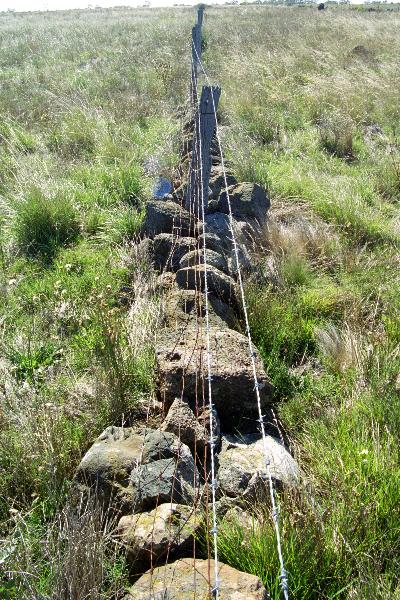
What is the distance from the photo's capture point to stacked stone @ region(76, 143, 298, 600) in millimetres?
2230

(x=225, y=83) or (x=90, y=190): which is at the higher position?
(x=225, y=83)

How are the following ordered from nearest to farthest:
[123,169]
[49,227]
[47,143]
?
[49,227] → [123,169] → [47,143]

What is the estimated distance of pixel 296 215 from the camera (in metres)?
6.38

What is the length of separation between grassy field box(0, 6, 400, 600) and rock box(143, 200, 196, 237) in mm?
342

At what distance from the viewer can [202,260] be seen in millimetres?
4434

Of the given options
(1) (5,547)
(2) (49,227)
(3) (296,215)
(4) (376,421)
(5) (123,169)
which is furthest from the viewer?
(5) (123,169)

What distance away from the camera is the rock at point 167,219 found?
5.23 m

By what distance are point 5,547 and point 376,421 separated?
2.08m

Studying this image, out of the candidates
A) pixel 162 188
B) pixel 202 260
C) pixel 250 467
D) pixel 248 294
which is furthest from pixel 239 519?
pixel 162 188

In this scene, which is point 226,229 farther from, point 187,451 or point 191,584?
point 191,584

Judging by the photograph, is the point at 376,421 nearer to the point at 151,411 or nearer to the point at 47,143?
the point at 151,411

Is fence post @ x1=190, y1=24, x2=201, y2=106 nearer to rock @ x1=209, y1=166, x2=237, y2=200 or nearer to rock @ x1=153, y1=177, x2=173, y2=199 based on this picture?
rock @ x1=209, y1=166, x2=237, y2=200

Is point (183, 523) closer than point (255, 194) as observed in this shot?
Yes

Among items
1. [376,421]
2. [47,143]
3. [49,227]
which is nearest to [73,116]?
[47,143]
